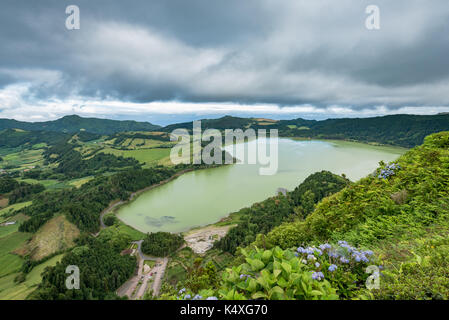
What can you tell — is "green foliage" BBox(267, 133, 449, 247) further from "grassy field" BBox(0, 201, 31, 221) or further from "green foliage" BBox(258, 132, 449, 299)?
"grassy field" BBox(0, 201, 31, 221)

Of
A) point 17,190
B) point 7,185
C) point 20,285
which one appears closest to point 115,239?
point 20,285

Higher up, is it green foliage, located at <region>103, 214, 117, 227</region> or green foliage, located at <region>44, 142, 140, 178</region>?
green foliage, located at <region>44, 142, 140, 178</region>

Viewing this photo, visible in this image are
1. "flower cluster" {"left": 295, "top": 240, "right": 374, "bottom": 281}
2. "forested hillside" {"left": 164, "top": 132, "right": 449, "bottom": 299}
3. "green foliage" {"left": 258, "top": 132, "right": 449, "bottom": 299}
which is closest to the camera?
"forested hillside" {"left": 164, "top": 132, "right": 449, "bottom": 299}

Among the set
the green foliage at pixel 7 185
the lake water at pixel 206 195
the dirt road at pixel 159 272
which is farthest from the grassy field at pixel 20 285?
the green foliage at pixel 7 185

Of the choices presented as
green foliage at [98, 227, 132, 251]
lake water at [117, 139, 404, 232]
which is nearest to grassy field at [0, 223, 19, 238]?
lake water at [117, 139, 404, 232]

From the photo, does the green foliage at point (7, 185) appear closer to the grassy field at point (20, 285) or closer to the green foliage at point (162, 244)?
the grassy field at point (20, 285)

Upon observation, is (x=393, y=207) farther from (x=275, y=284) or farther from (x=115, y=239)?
(x=115, y=239)
